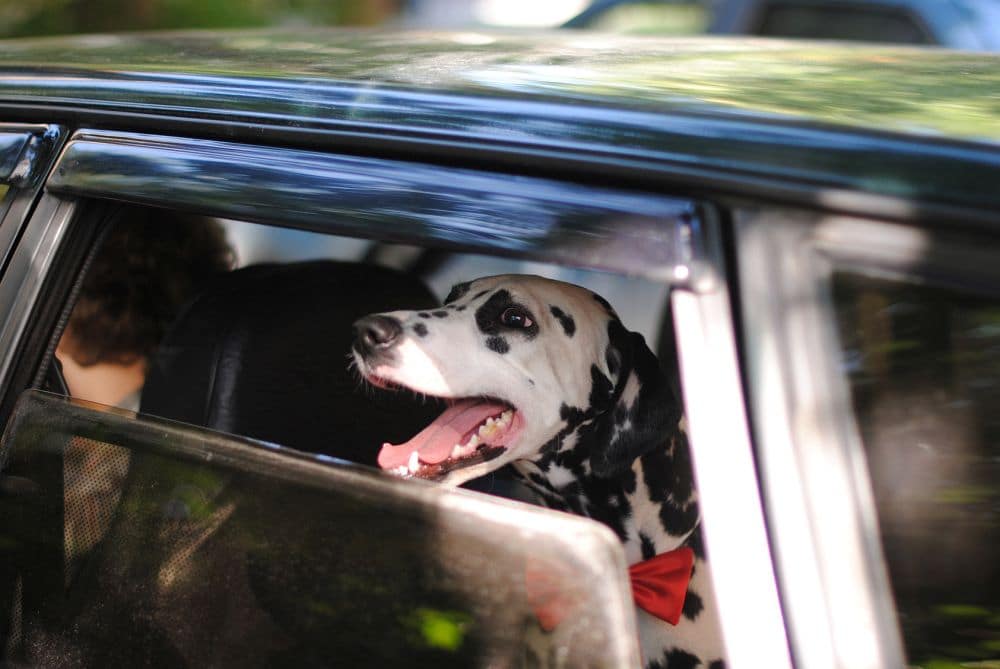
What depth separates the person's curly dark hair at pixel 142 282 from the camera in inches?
105

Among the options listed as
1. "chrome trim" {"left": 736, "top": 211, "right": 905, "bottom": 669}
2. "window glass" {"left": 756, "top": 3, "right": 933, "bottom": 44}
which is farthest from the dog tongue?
"window glass" {"left": 756, "top": 3, "right": 933, "bottom": 44}

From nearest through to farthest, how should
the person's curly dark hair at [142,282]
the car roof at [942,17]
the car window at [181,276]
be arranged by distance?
1. the car window at [181,276]
2. the person's curly dark hair at [142,282]
3. the car roof at [942,17]

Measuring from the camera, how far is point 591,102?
1492 mm

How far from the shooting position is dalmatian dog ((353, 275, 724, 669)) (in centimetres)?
207

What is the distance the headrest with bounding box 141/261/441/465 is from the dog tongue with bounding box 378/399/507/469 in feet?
0.13

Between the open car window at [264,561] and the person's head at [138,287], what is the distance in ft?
3.27

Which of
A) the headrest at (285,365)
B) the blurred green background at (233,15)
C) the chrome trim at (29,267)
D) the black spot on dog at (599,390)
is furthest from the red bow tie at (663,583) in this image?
the blurred green background at (233,15)

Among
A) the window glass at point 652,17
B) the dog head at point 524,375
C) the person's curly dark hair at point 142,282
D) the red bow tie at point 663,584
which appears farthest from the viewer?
the window glass at point 652,17

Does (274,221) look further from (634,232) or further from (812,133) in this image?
(812,133)

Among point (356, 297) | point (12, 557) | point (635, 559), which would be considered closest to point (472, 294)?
point (356, 297)

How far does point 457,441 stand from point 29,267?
843 mm

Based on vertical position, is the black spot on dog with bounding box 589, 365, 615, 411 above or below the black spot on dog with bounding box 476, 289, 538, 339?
below

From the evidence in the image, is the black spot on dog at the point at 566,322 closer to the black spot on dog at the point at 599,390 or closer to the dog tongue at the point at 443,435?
the black spot on dog at the point at 599,390

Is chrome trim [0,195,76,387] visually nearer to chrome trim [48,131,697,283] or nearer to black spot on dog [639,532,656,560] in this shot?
chrome trim [48,131,697,283]
